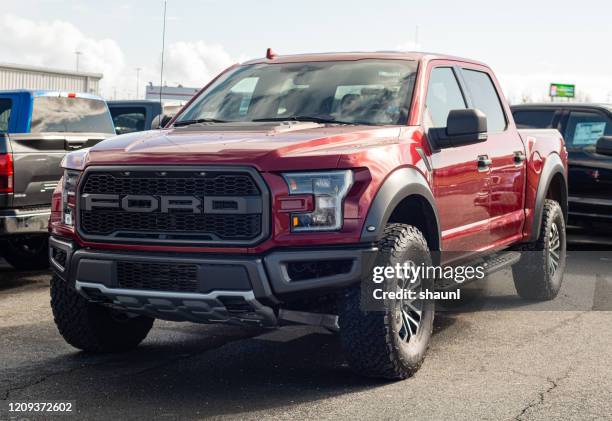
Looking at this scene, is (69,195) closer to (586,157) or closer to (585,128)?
(586,157)

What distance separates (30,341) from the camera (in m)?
6.25

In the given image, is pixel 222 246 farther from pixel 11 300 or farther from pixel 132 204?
pixel 11 300

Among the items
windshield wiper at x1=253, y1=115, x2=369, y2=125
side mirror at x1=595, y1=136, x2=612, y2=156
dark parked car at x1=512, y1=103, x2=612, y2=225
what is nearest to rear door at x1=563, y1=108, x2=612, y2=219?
dark parked car at x1=512, y1=103, x2=612, y2=225

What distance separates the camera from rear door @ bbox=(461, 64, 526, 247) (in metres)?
6.60

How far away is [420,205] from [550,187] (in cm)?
307

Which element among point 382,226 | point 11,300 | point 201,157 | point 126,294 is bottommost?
point 11,300

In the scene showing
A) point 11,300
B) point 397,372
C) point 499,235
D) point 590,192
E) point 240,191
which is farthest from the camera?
point 590,192

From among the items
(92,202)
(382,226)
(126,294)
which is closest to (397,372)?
(382,226)

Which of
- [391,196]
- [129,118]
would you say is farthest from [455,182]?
[129,118]

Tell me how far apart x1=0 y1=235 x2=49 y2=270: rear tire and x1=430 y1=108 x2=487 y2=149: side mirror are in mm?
5143

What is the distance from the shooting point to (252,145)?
4.84m

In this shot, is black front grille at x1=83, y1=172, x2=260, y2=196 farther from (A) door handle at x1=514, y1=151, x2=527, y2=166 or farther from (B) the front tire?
(A) door handle at x1=514, y1=151, x2=527, y2=166

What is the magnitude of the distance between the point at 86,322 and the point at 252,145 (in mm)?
1618

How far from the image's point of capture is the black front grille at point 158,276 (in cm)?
471
